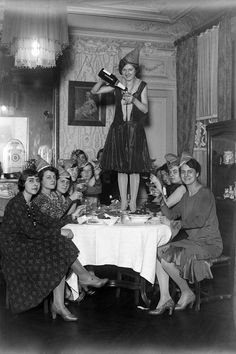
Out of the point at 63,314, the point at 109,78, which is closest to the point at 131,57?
the point at 109,78

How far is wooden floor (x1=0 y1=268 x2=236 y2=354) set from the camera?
3.15 m

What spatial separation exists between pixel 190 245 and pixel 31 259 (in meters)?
1.29

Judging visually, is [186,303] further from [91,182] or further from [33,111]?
[33,111]

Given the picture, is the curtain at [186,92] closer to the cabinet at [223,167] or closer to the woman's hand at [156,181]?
the cabinet at [223,167]

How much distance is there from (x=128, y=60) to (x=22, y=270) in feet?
6.41

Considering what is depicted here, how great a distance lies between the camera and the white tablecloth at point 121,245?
13.0 feet

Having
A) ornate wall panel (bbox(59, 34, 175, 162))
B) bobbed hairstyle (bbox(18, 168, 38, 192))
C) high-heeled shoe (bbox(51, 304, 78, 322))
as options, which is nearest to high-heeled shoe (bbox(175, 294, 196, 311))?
high-heeled shoe (bbox(51, 304, 78, 322))

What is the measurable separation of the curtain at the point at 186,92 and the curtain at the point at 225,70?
762 mm

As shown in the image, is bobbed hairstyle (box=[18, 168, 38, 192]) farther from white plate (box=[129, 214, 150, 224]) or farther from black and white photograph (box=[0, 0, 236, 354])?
white plate (box=[129, 214, 150, 224])

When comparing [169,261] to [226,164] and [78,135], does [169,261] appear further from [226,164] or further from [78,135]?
[78,135]

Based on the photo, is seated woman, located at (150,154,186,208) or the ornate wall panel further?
the ornate wall panel

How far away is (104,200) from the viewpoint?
22.3 feet

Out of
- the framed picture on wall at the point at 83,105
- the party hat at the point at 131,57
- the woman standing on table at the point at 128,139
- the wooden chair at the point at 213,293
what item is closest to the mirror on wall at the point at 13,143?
the framed picture on wall at the point at 83,105

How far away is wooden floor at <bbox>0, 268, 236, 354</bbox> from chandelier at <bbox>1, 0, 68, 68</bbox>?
87.5 inches
